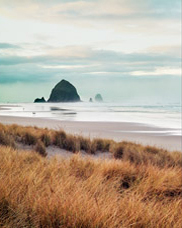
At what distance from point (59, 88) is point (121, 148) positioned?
119927 mm

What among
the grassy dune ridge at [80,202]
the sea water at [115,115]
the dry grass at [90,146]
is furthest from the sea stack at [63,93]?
the grassy dune ridge at [80,202]

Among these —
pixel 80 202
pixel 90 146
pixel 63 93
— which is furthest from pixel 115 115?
pixel 63 93

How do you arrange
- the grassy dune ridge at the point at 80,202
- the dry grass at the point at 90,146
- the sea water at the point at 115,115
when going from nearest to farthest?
the grassy dune ridge at the point at 80,202
the dry grass at the point at 90,146
the sea water at the point at 115,115

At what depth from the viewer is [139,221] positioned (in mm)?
3412

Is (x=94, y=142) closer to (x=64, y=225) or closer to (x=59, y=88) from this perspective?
(x=64, y=225)

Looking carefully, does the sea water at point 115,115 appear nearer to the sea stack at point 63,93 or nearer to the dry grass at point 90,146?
the dry grass at point 90,146

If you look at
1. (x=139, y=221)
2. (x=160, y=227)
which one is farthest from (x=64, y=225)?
(x=160, y=227)

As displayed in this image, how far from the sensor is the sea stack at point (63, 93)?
12719cm

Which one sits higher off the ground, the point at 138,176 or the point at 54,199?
→ the point at 54,199

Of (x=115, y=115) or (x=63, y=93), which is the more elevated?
(x=63, y=93)

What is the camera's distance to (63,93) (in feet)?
422

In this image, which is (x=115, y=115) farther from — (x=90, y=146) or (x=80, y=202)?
(x=80, y=202)

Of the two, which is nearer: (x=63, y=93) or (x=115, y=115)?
(x=115, y=115)

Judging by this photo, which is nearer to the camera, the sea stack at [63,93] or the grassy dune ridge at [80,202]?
the grassy dune ridge at [80,202]
